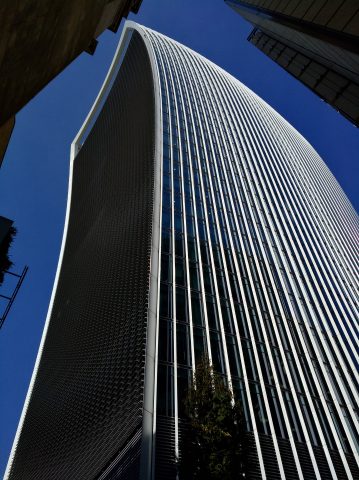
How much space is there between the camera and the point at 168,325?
27516mm

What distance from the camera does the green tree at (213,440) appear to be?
38.5 ft

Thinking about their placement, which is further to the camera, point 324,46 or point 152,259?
point 152,259

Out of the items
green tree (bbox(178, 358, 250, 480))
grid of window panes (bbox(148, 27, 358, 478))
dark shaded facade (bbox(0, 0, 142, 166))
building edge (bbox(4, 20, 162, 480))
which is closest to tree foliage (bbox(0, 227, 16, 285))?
dark shaded facade (bbox(0, 0, 142, 166))

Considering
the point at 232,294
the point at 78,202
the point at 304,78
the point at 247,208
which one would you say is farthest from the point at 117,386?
the point at 78,202

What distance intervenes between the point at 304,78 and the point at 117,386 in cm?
2306

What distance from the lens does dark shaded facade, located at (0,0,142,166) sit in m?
5.20

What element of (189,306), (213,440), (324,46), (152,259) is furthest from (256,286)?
(324,46)

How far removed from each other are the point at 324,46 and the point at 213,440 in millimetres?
12498

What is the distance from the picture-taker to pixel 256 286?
125 feet

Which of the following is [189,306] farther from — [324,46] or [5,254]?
[324,46]

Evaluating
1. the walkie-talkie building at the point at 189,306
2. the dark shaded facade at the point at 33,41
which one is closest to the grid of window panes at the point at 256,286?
the walkie-talkie building at the point at 189,306

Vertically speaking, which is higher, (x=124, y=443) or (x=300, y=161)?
(x=300, y=161)

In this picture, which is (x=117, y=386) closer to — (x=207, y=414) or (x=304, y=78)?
(x=207, y=414)

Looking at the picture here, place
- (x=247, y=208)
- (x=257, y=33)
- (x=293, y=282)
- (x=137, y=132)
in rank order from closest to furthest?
(x=257, y=33), (x=293, y=282), (x=247, y=208), (x=137, y=132)
